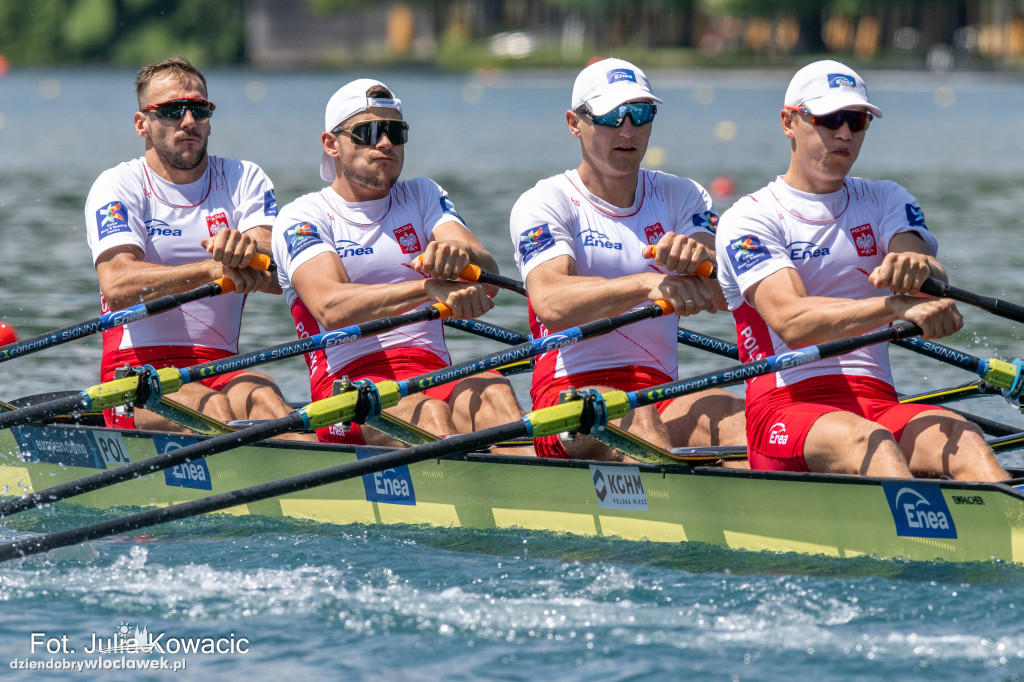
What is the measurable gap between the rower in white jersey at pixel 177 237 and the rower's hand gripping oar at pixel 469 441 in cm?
154

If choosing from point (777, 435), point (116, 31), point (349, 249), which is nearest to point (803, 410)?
point (777, 435)

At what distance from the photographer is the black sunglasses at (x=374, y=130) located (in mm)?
6828

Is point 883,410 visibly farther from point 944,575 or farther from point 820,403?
point 944,575

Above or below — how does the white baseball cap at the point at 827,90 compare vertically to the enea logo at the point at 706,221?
above

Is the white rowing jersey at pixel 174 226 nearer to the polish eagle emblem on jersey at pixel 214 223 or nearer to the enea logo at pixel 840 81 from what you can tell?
the polish eagle emblem on jersey at pixel 214 223

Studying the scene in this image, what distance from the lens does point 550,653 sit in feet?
16.8

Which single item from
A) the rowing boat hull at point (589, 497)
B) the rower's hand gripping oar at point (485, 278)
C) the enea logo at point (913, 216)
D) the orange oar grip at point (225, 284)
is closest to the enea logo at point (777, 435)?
the rowing boat hull at point (589, 497)

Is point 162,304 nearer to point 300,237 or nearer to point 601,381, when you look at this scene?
point 300,237

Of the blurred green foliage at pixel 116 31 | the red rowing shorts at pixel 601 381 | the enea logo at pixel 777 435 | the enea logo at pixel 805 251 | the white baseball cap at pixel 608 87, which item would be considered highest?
the blurred green foliage at pixel 116 31

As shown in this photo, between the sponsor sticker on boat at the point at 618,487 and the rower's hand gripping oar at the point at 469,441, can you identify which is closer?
the rower's hand gripping oar at the point at 469,441

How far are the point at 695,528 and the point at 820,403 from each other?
754mm

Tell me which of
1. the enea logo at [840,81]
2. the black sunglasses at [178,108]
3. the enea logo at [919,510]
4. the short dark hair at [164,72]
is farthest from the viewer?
the short dark hair at [164,72]

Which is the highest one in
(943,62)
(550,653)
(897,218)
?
(943,62)

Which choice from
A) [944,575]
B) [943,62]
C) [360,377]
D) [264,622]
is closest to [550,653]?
[264,622]
